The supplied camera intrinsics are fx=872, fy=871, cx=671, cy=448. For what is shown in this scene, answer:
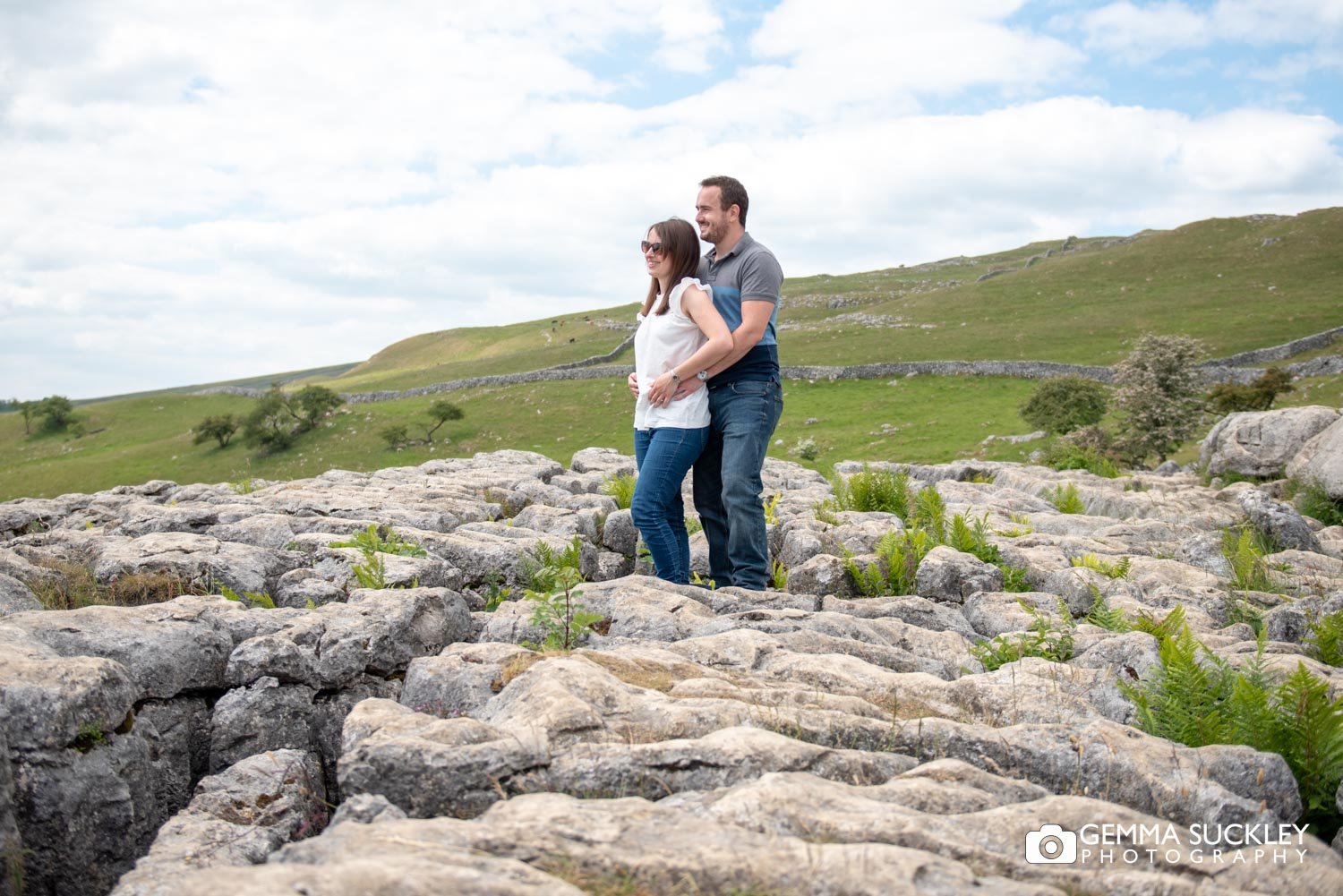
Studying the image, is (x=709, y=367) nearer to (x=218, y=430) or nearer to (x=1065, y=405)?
(x=1065, y=405)

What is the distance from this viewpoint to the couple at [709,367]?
29.5 feet

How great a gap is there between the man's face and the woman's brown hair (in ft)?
1.10

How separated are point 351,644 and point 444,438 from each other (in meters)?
50.7

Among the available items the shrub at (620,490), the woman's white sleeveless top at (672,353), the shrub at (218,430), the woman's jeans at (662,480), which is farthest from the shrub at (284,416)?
the woman's white sleeveless top at (672,353)

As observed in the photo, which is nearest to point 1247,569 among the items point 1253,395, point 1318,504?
point 1318,504

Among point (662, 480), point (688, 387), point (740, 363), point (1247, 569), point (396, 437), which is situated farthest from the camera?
point (396, 437)

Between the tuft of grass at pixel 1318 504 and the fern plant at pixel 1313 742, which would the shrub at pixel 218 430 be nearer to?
the tuft of grass at pixel 1318 504

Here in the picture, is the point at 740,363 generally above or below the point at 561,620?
above

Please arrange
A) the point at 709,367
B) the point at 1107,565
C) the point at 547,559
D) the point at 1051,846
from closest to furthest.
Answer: the point at 1051,846, the point at 709,367, the point at 547,559, the point at 1107,565

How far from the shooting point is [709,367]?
9.06 meters

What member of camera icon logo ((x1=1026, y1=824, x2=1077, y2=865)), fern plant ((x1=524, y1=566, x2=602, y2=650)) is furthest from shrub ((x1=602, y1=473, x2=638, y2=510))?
camera icon logo ((x1=1026, y1=824, x2=1077, y2=865))

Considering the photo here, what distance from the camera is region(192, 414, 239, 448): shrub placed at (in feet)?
205

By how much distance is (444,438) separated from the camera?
185 feet

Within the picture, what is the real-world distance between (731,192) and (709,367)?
195 centimetres
